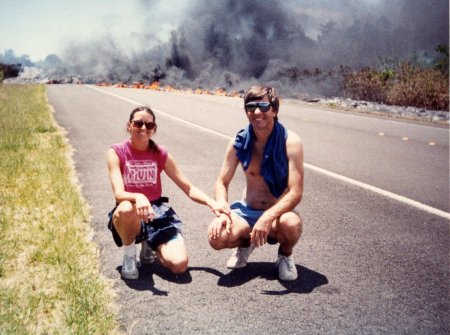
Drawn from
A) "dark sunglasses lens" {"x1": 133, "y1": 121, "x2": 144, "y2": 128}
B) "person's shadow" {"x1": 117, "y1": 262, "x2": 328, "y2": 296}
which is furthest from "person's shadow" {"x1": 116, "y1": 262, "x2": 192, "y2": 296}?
"dark sunglasses lens" {"x1": 133, "y1": 121, "x2": 144, "y2": 128}

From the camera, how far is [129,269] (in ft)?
11.1

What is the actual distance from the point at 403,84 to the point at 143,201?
20786 mm

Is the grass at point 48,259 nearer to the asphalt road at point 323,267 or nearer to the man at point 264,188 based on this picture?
the asphalt road at point 323,267

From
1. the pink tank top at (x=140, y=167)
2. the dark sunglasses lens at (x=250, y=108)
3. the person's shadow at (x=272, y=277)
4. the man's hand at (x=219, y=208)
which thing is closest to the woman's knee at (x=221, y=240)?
the man's hand at (x=219, y=208)

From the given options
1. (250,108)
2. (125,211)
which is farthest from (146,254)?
(250,108)

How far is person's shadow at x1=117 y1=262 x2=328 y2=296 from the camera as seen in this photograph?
10.9 ft

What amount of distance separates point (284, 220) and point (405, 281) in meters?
1.11

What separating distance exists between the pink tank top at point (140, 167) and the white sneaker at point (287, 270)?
1217mm

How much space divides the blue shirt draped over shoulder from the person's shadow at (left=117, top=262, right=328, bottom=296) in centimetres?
66

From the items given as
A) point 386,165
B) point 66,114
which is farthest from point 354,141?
point 66,114

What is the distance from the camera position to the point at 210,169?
24.6 ft

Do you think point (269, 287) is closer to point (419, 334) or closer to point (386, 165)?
point (419, 334)

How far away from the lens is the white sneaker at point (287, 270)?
349 centimetres

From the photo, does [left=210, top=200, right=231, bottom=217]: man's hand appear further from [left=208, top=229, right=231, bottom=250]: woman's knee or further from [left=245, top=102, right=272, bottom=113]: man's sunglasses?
[left=245, top=102, right=272, bottom=113]: man's sunglasses
